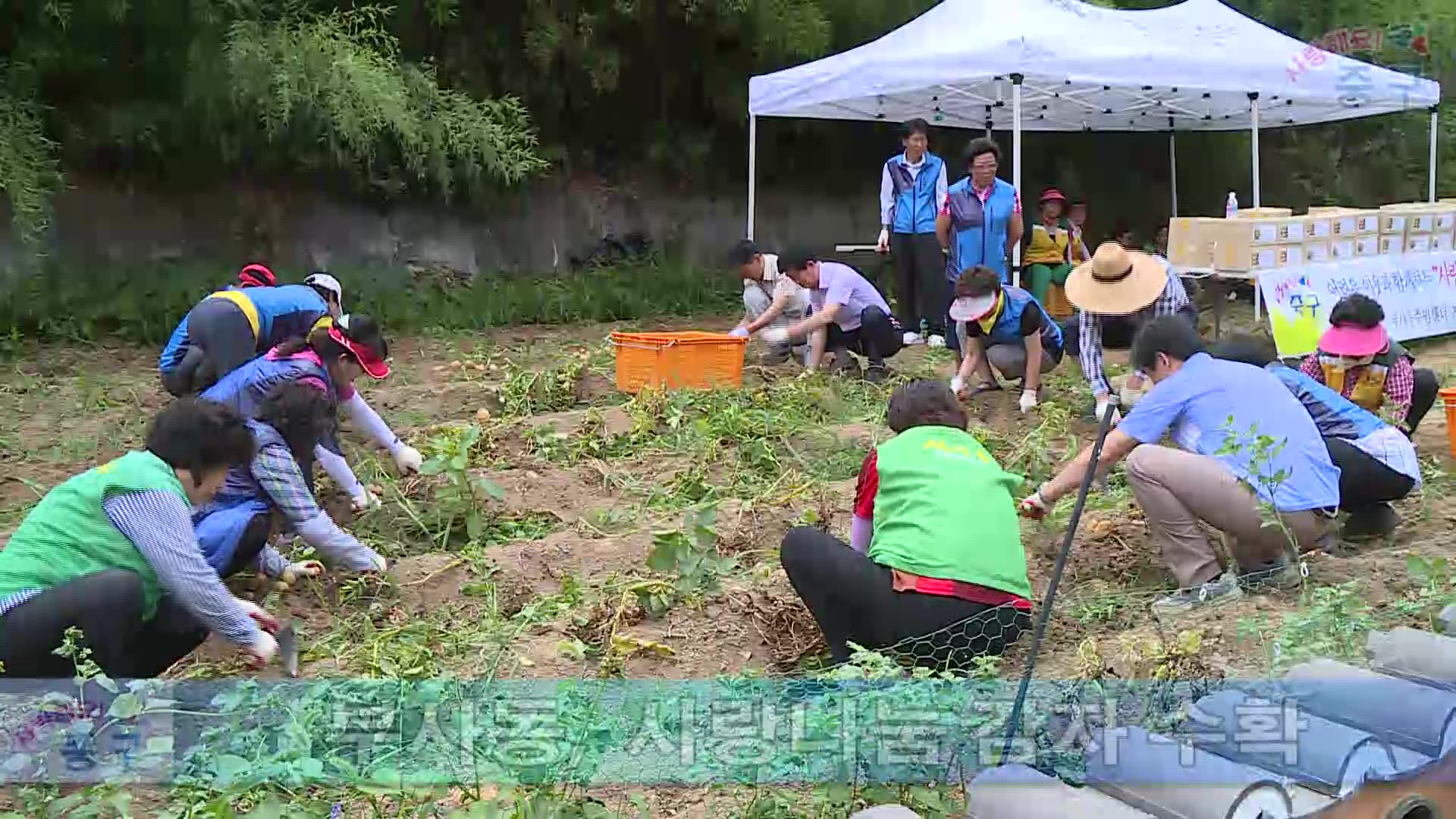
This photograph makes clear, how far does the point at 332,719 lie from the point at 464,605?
1.30m

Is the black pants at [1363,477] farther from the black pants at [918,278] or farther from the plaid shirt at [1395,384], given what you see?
the black pants at [918,278]

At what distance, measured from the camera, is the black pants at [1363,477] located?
4.46m

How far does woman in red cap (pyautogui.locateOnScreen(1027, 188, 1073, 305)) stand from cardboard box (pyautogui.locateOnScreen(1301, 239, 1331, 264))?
1983 mm

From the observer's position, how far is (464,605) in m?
4.22

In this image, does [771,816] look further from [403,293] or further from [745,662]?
[403,293]

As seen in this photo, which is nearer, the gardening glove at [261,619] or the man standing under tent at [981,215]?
the gardening glove at [261,619]

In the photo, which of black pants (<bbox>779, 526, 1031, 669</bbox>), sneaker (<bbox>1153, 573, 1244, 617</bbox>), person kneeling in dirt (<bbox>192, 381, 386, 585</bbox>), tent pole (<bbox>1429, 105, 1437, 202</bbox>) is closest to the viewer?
black pants (<bbox>779, 526, 1031, 669</bbox>)

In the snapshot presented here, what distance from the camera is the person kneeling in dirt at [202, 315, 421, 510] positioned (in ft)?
14.4

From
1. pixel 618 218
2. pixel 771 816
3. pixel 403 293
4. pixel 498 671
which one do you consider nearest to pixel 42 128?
pixel 403 293

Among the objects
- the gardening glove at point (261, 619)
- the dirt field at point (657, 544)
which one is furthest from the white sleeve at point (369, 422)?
the gardening glove at point (261, 619)

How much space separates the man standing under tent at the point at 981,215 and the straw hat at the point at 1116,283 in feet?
7.91

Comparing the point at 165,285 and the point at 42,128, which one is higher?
the point at 42,128

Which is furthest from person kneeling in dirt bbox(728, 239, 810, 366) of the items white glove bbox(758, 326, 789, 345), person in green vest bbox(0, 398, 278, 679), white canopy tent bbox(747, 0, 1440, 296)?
person in green vest bbox(0, 398, 278, 679)

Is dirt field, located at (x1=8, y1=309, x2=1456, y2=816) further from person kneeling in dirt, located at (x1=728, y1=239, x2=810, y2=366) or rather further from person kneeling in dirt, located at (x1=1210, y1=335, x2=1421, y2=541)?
person kneeling in dirt, located at (x1=728, y1=239, x2=810, y2=366)
